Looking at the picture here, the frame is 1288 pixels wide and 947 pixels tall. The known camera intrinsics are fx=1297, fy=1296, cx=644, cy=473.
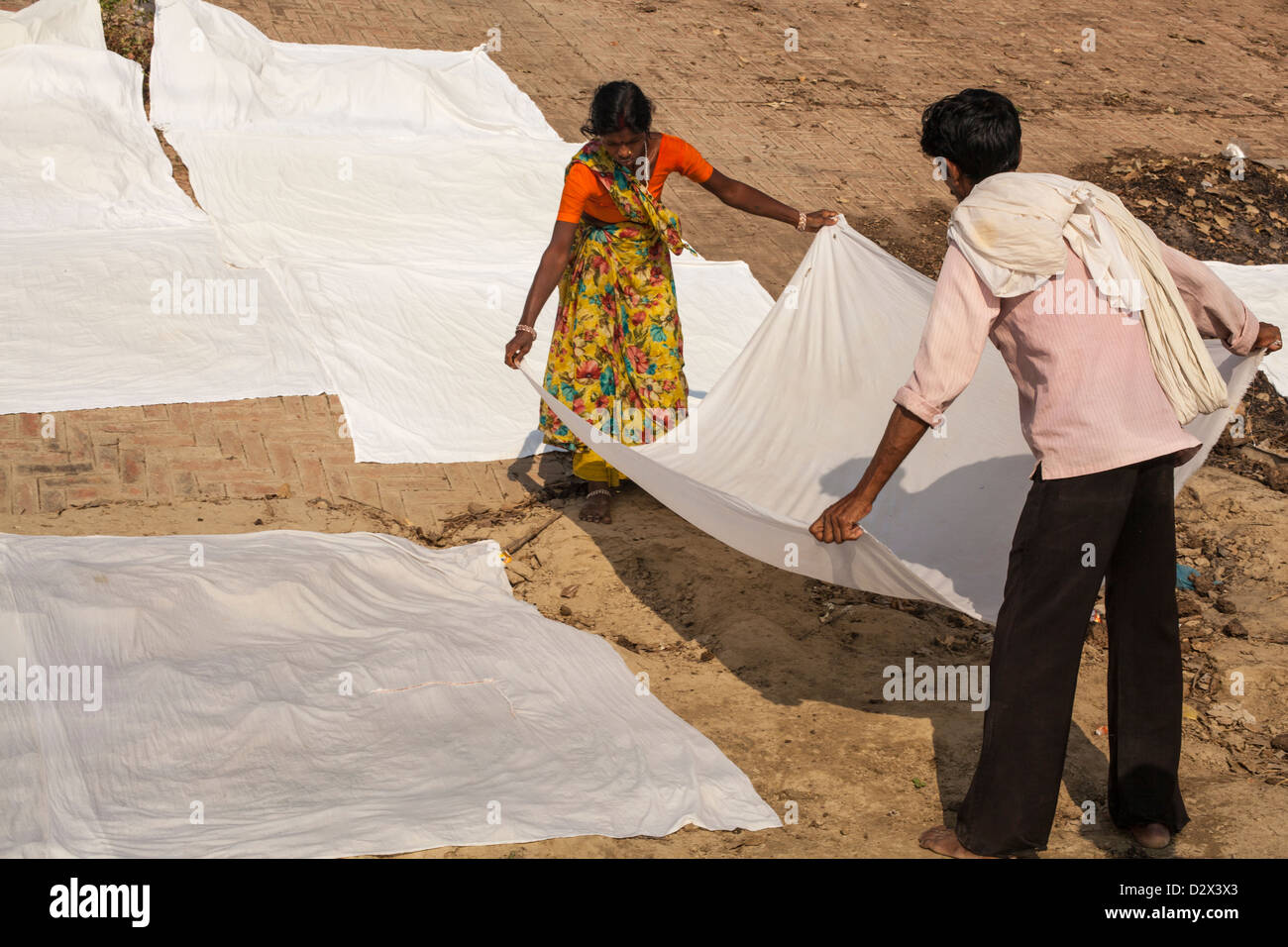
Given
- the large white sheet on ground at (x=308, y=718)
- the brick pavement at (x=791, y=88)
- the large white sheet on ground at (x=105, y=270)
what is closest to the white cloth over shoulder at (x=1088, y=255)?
the large white sheet on ground at (x=308, y=718)

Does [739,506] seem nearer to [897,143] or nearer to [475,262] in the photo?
[475,262]

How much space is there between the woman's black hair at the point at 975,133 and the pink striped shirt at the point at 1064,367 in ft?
0.71

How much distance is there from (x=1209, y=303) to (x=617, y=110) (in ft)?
6.52

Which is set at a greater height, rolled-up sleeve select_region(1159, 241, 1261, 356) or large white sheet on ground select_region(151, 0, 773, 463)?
rolled-up sleeve select_region(1159, 241, 1261, 356)

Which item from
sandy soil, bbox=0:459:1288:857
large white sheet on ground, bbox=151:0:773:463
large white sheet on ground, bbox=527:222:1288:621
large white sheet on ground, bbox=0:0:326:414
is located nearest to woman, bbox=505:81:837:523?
large white sheet on ground, bbox=527:222:1288:621

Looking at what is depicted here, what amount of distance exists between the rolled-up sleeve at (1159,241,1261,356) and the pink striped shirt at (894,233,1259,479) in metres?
0.32

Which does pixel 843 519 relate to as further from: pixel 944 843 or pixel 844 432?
pixel 844 432

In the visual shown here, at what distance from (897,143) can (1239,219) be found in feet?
7.65

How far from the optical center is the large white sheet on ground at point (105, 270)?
5.68 meters

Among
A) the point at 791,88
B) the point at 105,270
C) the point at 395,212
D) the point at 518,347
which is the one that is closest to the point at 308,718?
the point at 518,347

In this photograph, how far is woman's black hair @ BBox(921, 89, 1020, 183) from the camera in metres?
2.86

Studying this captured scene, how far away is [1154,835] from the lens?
10.5 feet

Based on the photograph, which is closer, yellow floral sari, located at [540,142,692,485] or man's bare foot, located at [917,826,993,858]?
man's bare foot, located at [917,826,993,858]

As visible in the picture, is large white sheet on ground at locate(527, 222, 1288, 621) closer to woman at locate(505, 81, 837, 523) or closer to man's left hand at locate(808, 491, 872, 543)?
woman at locate(505, 81, 837, 523)
